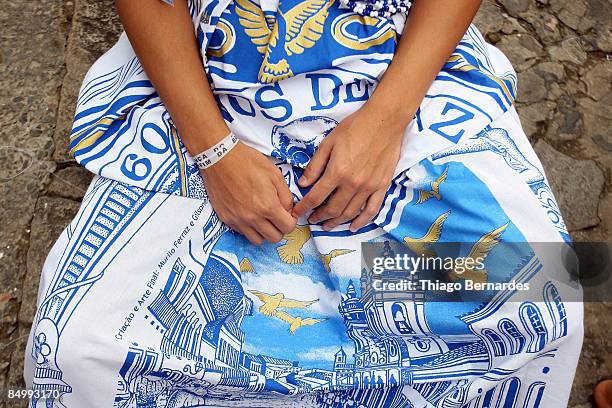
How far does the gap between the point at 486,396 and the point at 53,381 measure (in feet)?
2.52

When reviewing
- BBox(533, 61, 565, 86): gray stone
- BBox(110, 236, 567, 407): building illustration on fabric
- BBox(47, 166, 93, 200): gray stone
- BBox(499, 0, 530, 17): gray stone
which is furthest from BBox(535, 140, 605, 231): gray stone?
BBox(47, 166, 93, 200): gray stone

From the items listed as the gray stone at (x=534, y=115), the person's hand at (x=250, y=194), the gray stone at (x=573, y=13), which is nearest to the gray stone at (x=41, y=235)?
the person's hand at (x=250, y=194)

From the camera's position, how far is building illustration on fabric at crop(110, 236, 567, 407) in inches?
37.1

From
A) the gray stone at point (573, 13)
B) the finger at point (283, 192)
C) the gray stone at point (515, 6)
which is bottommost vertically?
the finger at point (283, 192)

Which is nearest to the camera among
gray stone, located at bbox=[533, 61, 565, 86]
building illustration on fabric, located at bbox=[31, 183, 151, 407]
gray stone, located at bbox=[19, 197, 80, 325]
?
Result: building illustration on fabric, located at bbox=[31, 183, 151, 407]

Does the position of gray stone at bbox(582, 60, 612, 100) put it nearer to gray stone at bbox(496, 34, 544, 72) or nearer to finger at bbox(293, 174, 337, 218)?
gray stone at bbox(496, 34, 544, 72)

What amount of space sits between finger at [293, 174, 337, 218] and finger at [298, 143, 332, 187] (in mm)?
23

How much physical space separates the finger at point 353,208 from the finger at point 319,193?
43mm

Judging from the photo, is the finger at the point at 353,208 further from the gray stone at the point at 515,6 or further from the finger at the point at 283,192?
the gray stone at the point at 515,6

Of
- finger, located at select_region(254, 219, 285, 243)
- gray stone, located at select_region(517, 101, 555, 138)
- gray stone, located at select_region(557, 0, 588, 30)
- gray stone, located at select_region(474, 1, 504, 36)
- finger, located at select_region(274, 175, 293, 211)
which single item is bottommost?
finger, located at select_region(254, 219, 285, 243)

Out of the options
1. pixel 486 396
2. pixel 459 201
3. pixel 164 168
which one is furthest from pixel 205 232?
pixel 486 396

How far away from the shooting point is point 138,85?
1.10 metres

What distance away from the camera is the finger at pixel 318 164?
1.02m

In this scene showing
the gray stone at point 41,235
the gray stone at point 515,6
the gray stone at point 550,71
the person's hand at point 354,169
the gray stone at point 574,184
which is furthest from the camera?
the gray stone at point 515,6
